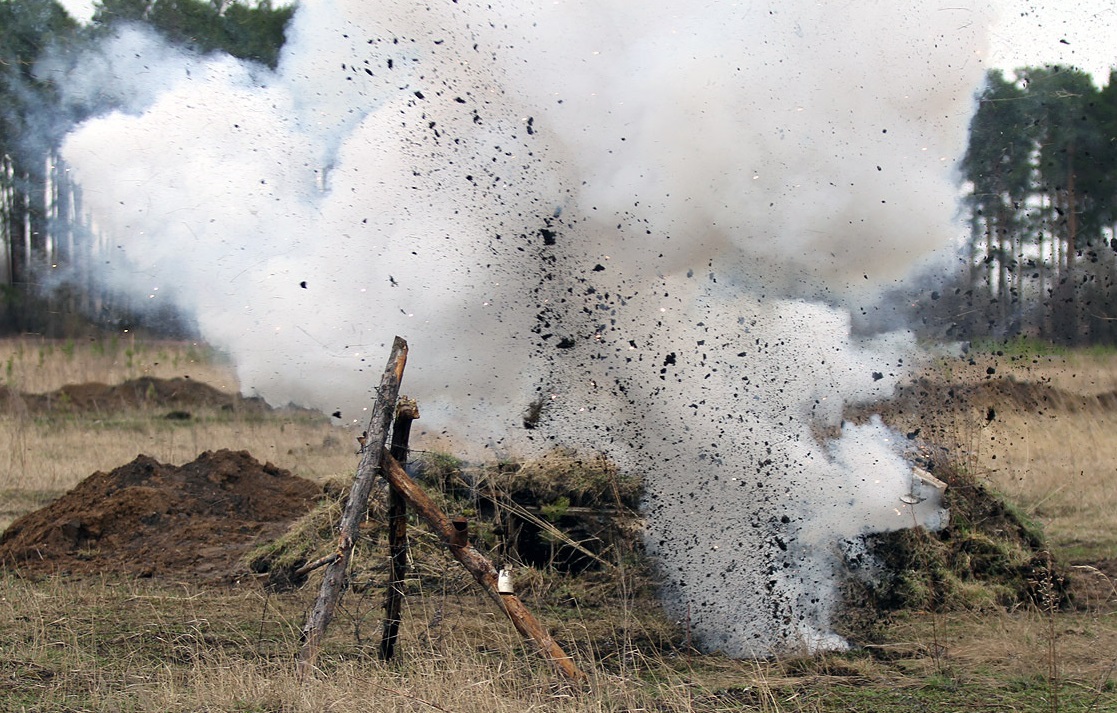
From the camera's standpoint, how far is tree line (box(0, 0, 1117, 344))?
8.09m

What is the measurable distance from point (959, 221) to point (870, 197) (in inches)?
30.7

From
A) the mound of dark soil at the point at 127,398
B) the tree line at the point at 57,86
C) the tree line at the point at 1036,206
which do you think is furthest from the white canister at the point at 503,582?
the mound of dark soil at the point at 127,398

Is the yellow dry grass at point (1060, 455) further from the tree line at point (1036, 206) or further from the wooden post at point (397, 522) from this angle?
the wooden post at point (397, 522)

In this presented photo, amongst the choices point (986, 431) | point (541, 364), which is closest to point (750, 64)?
point (541, 364)

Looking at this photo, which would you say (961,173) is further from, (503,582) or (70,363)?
(70,363)

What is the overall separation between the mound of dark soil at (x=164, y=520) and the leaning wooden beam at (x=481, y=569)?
4.36 metres

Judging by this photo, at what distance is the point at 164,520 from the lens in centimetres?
1020

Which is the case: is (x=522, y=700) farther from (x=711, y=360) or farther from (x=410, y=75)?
(x=410, y=75)

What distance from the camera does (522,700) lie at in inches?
203

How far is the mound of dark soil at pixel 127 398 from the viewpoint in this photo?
54.4 ft

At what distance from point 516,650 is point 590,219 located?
2906mm

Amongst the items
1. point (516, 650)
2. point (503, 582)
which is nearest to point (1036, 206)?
point (516, 650)

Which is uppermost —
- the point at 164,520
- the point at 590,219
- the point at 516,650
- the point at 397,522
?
the point at 590,219

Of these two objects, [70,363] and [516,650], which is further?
[70,363]
